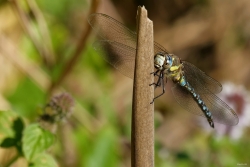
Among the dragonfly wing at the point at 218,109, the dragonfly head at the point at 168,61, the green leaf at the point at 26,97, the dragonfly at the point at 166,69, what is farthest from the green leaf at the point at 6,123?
the green leaf at the point at 26,97

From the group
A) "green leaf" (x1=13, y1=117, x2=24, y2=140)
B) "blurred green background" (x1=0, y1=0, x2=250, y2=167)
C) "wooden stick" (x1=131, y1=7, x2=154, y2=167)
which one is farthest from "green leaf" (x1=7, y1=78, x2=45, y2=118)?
"wooden stick" (x1=131, y1=7, x2=154, y2=167)

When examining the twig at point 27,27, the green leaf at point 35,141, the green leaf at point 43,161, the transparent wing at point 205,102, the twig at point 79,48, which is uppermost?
the twig at point 27,27

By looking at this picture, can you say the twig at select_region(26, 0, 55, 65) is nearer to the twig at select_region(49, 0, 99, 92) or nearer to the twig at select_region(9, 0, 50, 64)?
the twig at select_region(9, 0, 50, 64)

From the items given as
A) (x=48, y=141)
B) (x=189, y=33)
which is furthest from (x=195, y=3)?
(x=48, y=141)

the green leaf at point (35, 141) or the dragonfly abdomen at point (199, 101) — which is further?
the dragonfly abdomen at point (199, 101)

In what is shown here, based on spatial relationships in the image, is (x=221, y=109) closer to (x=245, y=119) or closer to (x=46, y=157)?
(x=245, y=119)

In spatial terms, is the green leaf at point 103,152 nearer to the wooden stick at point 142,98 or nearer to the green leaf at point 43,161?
the green leaf at point 43,161

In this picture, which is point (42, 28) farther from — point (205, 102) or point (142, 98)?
point (142, 98)
